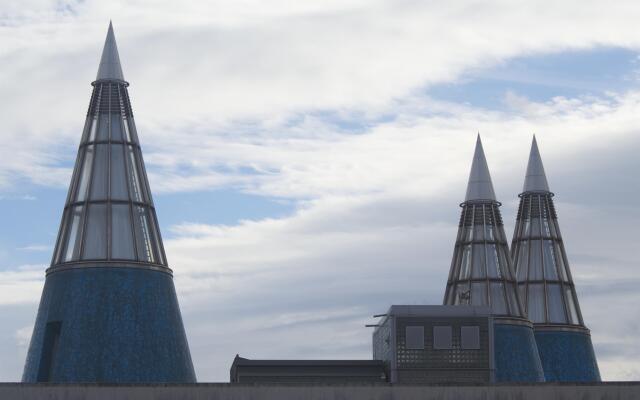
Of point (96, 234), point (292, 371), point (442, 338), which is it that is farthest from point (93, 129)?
point (442, 338)

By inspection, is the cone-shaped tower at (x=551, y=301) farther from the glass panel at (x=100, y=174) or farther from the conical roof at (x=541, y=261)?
the glass panel at (x=100, y=174)

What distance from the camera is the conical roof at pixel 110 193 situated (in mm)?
82438

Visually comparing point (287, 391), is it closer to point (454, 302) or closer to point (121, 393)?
point (121, 393)

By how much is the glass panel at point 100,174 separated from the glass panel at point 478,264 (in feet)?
99.6

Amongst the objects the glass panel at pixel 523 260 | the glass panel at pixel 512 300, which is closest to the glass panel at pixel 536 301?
the glass panel at pixel 523 260

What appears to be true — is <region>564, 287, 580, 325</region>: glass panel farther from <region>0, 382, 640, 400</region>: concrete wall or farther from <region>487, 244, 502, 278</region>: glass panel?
<region>0, 382, 640, 400</region>: concrete wall

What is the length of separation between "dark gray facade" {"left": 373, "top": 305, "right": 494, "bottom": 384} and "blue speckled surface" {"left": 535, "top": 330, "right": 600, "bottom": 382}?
30.2m

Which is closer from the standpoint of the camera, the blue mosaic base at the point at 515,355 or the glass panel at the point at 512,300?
the blue mosaic base at the point at 515,355

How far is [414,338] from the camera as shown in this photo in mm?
79375

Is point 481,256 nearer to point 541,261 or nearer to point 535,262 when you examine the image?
point 535,262

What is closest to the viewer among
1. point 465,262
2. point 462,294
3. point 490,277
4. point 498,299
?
point 462,294

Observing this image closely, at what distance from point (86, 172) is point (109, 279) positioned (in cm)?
821

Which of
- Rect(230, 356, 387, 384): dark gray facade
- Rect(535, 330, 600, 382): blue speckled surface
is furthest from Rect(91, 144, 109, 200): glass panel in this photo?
Rect(535, 330, 600, 382): blue speckled surface

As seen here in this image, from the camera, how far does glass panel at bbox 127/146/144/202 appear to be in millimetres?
84900
